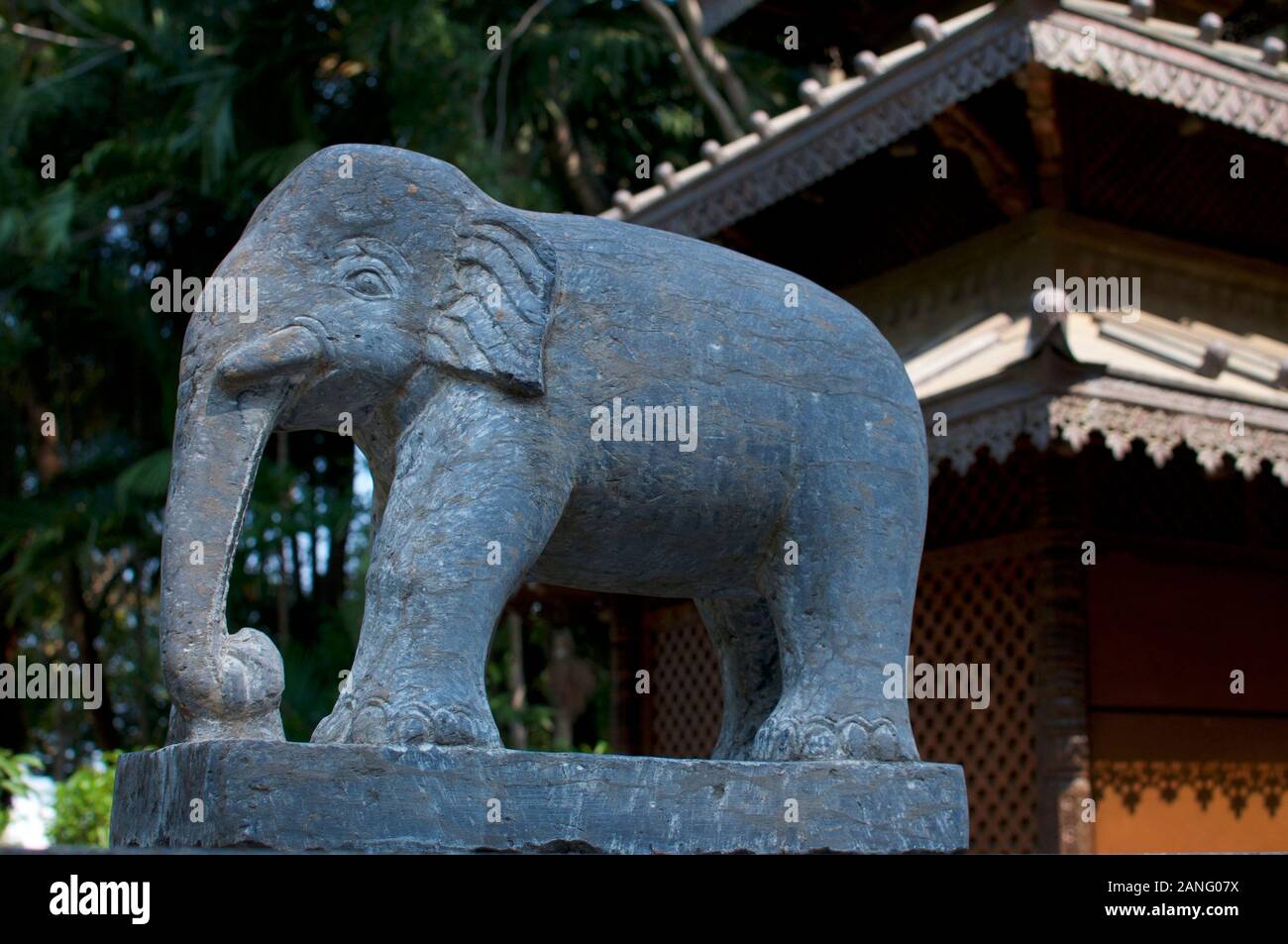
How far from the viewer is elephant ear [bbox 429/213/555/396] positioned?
3205 mm

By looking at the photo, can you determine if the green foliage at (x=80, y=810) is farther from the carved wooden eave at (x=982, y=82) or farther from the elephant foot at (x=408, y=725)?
the elephant foot at (x=408, y=725)

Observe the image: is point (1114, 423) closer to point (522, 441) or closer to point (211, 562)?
point (522, 441)

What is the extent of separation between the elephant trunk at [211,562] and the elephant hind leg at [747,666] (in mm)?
1192

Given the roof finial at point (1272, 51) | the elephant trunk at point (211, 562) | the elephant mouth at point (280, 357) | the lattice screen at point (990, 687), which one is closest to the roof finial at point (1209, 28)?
the roof finial at point (1272, 51)

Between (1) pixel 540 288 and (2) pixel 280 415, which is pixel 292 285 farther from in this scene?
(1) pixel 540 288

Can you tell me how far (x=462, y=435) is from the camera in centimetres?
319

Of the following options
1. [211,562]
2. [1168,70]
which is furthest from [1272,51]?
[211,562]

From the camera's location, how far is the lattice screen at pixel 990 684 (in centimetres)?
736

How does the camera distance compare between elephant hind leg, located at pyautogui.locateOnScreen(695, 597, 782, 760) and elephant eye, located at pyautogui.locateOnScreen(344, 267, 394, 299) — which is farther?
elephant hind leg, located at pyautogui.locateOnScreen(695, 597, 782, 760)

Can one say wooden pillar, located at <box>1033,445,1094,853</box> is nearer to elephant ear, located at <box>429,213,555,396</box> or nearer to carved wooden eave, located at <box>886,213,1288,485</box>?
carved wooden eave, located at <box>886,213,1288,485</box>

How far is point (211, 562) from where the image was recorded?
3.06 metres

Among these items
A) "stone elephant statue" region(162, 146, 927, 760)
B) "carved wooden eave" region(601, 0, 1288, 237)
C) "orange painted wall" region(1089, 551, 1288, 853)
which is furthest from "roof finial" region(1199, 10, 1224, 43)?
"stone elephant statue" region(162, 146, 927, 760)

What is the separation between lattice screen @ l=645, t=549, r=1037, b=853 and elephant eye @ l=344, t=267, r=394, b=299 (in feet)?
15.9

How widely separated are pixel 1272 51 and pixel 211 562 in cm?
639
